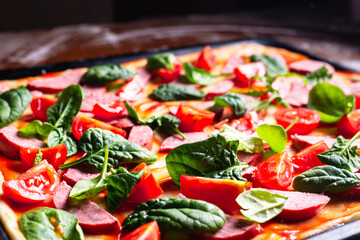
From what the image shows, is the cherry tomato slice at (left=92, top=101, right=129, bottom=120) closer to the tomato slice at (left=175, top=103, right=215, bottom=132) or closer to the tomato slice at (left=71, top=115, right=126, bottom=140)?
the tomato slice at (left=71, top=115, right=126, bottom=140)

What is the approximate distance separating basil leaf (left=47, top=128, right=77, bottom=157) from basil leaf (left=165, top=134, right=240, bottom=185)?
541 millimetres

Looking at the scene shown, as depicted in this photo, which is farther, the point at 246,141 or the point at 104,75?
the point at 104,75

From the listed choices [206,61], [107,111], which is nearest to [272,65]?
[206,61]

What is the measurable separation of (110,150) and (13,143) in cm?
52

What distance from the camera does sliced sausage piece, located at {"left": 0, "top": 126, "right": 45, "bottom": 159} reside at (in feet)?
7.39

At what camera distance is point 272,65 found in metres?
3.36

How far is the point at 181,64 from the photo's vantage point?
3414mm

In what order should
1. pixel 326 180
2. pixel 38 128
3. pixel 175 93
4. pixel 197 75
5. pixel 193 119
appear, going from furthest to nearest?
pixel 197 75
pixel 175 93
pixel 193 119
pixel 38 128
pixel 326 180

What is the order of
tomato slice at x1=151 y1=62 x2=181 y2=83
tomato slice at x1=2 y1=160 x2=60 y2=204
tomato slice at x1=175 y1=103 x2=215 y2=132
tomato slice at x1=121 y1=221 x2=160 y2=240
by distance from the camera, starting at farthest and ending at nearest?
tomato slice at x1=151 y1=62 x2=181 y2=83, tomato slice at x1=175 y1=103 x2=215 y2=132, tomato slice at x1=2 y1=160 x2=60 y2=204, tomato slice at x1=121 y1=221 x2=160 y2=240

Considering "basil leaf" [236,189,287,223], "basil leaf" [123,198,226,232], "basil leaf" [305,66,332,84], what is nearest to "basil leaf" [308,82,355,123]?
"basil leaf" [305,66,332,84]

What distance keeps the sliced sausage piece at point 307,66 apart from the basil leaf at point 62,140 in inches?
72.4

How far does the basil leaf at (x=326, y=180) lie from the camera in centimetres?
198

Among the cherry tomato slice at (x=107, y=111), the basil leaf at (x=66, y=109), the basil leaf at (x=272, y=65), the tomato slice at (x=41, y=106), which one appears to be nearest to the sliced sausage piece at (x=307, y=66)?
the basil leaf at (x=272, y=65)

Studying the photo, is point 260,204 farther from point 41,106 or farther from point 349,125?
point 41,106
